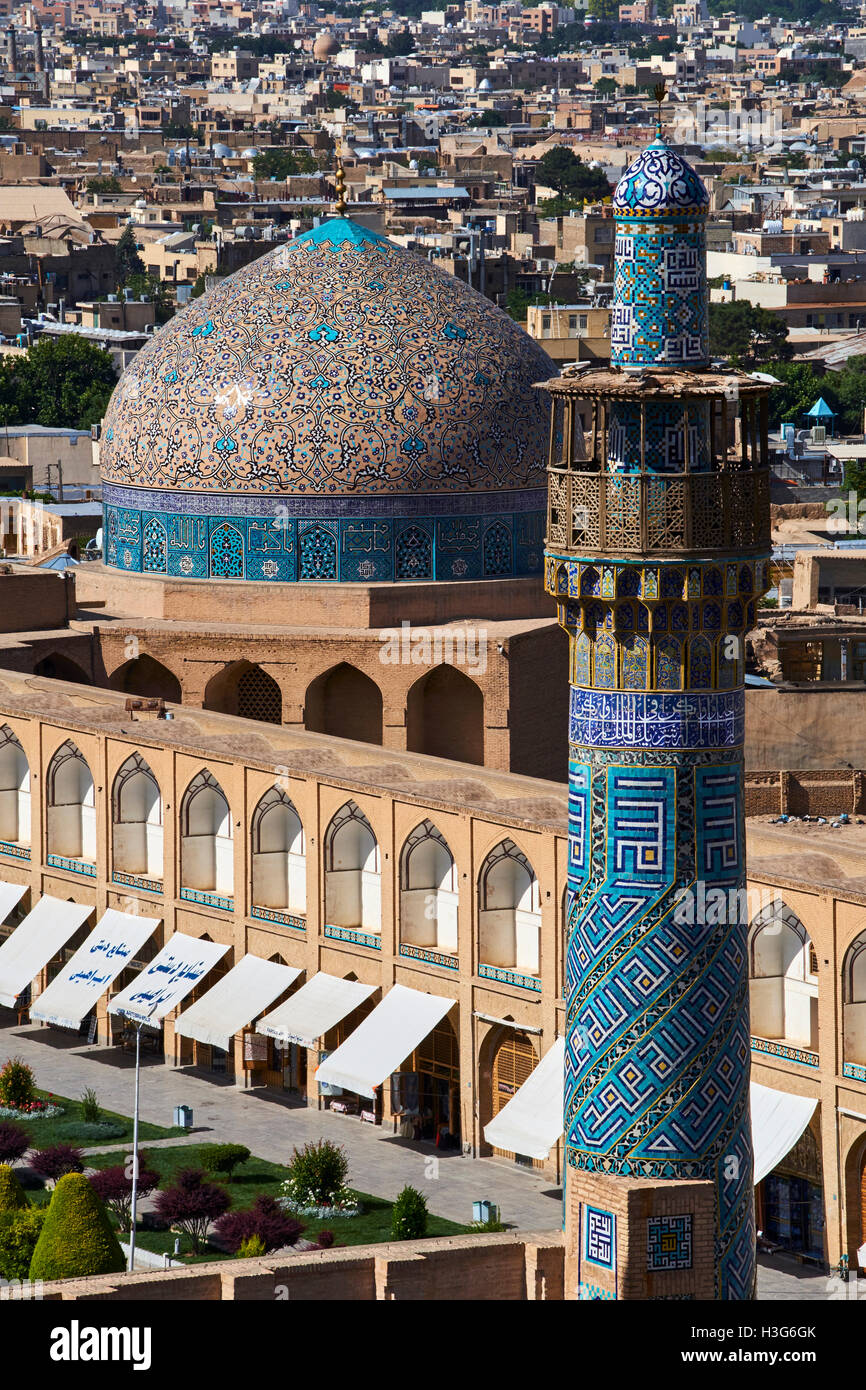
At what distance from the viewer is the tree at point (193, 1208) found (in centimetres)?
2198

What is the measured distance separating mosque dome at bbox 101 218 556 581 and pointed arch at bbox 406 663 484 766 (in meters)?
0.96

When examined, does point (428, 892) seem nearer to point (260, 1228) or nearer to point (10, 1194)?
point (260, 1228)

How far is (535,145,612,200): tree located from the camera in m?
130

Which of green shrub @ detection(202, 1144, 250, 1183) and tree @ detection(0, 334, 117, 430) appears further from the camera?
tree @ detection(0, 334, 117, 430)

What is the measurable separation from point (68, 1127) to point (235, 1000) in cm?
216

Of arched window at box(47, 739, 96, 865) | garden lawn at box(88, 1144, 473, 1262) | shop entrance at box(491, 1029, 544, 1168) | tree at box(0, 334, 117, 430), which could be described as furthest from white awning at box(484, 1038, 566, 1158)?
tree at box(0, 334, 117, 430)

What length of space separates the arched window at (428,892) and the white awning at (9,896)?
4.74m

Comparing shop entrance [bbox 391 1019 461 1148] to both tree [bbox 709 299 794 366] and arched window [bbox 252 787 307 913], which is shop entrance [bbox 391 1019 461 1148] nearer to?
arched window [bbox 252 787 307 913]

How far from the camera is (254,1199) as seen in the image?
22578 millimetres

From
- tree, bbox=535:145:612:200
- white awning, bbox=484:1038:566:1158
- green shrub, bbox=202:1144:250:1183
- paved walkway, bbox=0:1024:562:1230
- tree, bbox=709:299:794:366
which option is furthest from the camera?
tree, bbox=535:145:612:200

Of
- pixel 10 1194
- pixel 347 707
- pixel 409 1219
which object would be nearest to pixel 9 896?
pixel 347 707

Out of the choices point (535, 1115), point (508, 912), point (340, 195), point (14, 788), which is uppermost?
point (340, 195)
